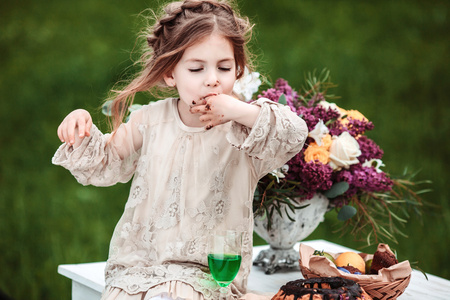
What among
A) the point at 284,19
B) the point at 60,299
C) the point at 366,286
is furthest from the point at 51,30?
the point at 366,286

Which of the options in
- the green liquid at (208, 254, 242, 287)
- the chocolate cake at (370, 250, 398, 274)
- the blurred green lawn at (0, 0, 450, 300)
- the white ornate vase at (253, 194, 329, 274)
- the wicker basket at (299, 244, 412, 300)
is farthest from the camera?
the blurred green lawn at (0, 0, 450, 300)

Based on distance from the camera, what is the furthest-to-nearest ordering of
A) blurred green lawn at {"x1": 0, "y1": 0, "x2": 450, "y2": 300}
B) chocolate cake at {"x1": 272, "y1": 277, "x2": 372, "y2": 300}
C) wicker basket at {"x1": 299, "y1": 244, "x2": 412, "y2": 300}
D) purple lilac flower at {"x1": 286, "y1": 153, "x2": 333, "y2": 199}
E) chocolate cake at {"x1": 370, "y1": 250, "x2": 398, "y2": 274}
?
blurred green lawn at {"x1": 0, "y1": 0, "x2": 450, "y2": 300} → purple lilac flower at {"x1": 286, "y1": 153, "x2": 333, "y2": 199} → chocolate cake at {"x1": 370, "y1": 250, "x2": 398, "y2": 274} → wicker basket at {"x1": 299, "y1": 244, "x2": 412, "y2": 300} → chocolate cake at {"x1": 272, "y1": 277, "x2": 372, "y2": 300}

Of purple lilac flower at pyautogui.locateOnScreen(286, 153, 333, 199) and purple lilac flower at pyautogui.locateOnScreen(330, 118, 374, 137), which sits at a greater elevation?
purple lilac flower at pyautogui.locateOnScreen(330, 118, 374, 137)

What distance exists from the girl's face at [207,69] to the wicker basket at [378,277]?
56 centimetres

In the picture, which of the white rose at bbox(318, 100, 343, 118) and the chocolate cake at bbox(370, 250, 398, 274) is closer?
the chocolate cake at bbox(370, 250, 398, 274)

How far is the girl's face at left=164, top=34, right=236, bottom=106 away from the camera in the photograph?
6.00ft

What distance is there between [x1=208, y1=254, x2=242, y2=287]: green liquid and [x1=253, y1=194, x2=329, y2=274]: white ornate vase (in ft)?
1.65

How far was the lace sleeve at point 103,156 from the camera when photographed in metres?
1.88

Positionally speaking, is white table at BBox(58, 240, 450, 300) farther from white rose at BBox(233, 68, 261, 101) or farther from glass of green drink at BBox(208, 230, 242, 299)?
white rose at BBox(233, 68, 261, 101)

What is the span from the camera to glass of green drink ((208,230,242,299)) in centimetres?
168

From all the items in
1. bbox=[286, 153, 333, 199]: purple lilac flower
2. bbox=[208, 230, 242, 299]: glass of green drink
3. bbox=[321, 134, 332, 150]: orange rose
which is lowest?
bbox=[208, 230, 242, 299]: glass of green drink

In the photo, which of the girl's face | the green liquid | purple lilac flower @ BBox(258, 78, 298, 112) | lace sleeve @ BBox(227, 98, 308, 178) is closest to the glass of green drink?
the green liquid

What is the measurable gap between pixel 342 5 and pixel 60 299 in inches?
123

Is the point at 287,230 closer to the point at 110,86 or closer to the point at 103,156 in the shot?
the point at 103,156
